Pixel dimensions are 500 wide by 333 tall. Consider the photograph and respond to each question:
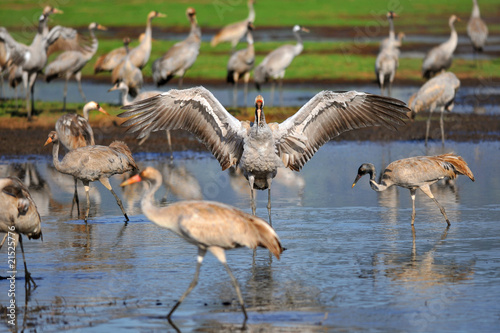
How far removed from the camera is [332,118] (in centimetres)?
1052

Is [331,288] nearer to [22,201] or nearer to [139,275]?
[139,275]

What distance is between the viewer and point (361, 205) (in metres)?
11.7

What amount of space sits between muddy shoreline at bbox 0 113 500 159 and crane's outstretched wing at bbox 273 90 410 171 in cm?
645

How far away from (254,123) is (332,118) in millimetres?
1096

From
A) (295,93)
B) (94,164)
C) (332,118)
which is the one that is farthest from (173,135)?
(332,118)

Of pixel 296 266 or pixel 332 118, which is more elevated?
pixel 332 118

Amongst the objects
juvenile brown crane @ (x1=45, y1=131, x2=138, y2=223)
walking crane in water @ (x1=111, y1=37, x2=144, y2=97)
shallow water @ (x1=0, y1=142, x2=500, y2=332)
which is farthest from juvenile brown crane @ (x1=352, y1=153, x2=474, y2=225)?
walking crane in water @ (x1=111, y1=37, x2=144, y2=97)

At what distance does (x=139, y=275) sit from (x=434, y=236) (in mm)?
3573

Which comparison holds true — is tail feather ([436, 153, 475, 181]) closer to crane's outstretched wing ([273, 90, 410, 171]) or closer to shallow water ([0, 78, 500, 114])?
crane's outstretched wing ([273, 90, 410, 171])

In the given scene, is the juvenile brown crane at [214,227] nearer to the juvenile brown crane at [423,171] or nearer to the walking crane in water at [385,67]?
the juvenile brown crane at [423,171]

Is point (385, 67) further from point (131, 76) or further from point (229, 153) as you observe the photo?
point (229, 153)

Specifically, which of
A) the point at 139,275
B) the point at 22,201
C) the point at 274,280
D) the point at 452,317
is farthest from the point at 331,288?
the point at 22,201

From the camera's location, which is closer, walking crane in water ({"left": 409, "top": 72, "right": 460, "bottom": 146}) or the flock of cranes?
the flock of cranes

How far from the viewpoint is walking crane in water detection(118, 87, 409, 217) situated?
10117 mm
